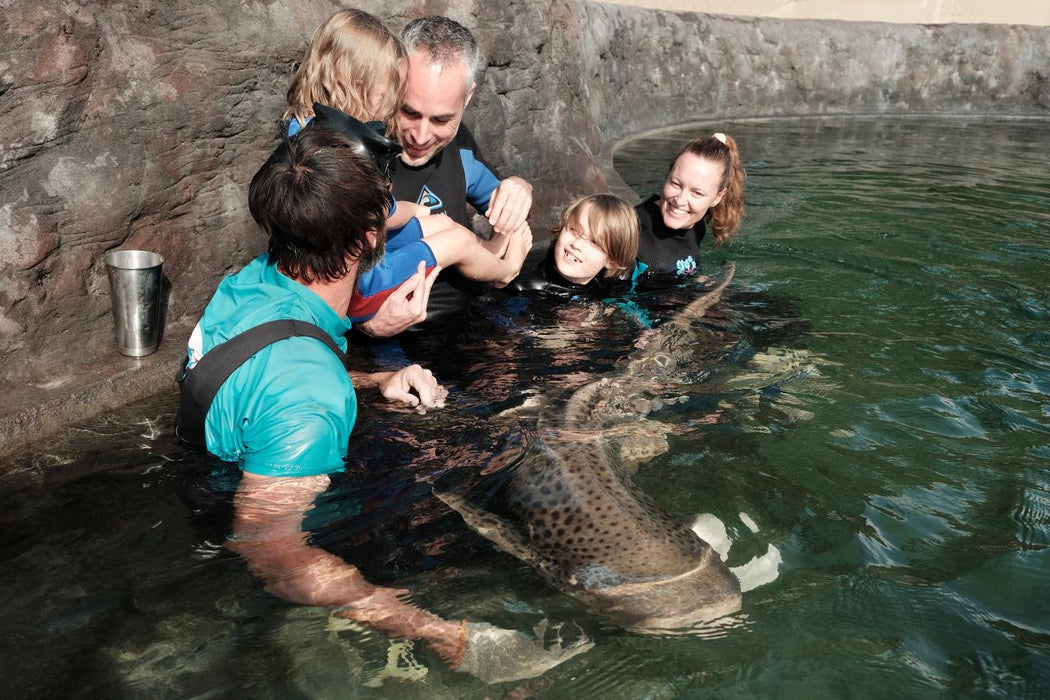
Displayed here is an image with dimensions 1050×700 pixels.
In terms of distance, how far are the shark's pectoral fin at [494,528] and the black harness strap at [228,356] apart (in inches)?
29.4

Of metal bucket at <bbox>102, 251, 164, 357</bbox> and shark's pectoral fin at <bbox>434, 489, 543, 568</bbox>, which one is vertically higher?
metal bucket at <bbox>102, 251, 164, 357</bbox>

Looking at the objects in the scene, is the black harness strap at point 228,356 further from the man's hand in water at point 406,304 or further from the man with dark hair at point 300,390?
the man's hand in water at point 406,304

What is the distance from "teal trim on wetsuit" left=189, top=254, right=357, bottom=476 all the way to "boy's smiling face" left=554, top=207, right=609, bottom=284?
2.66 m

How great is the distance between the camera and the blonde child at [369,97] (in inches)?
157

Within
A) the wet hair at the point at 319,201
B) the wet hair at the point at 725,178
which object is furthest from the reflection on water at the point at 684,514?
the wet hair at the point at 319,201

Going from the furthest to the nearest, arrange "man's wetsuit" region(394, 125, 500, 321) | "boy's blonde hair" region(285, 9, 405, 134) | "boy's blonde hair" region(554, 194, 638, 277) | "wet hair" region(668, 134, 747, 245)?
"wet hair" region(668, 134, 747, 245)
"boy's blonde hair" region(554, 194, 638, 277)
"man's wetsuit" region(394, 125, 500, 321)
"boy's blonde hair" region(285, 9, 405, 134)

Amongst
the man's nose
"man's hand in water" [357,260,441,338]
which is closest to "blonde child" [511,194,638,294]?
the man's nose

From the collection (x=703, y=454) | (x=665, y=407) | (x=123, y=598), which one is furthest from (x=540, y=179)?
(x=123, y=598)

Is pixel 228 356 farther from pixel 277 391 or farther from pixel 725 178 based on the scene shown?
pixel 725 178

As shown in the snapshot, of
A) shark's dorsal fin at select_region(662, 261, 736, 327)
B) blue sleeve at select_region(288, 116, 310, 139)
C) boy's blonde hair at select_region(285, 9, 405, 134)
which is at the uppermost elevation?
boy's blonde hair at select_region(285, 9, 405, 134)

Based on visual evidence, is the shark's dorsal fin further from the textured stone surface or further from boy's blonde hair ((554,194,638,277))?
the textured stone surface

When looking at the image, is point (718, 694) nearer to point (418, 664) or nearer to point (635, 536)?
point (635, 536)

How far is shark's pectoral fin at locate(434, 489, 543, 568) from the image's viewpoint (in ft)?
10.3

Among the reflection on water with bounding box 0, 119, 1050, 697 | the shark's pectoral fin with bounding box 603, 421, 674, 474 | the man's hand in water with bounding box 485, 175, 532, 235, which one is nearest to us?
the reflection on water with bounding box 0, 119, 1050, 697
